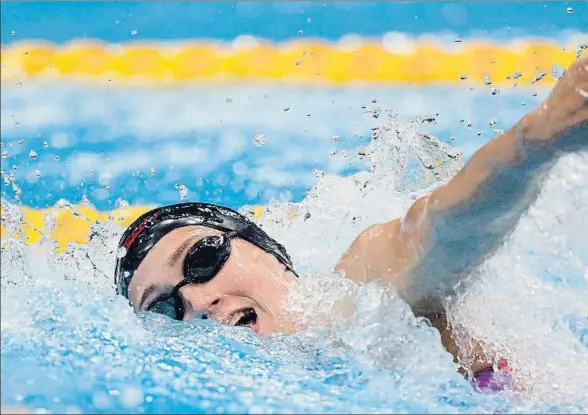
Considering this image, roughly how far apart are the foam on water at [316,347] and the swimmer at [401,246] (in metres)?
0.03

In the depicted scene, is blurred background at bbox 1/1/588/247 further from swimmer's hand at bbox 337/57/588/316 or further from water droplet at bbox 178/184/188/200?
swimmer's hand at bbox 337/57/588/316

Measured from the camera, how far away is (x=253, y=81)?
8.04ft

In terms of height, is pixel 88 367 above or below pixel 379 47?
below

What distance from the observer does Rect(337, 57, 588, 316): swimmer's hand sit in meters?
0.76

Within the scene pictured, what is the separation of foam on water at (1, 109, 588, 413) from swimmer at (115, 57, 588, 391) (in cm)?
3

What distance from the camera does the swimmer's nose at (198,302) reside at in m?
1.12

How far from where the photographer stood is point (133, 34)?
2.40 meters

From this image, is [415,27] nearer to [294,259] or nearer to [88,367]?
[294,259]

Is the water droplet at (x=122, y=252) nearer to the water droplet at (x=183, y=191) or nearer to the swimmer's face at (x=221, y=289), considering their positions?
the swimmer's face at (x=221, y=289)

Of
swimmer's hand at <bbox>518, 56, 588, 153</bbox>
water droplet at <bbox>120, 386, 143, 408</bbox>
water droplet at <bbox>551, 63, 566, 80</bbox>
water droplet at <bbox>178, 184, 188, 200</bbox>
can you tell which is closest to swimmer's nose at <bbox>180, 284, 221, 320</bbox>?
water droplet at <bbox>120, 386, 143, 408</bbox>

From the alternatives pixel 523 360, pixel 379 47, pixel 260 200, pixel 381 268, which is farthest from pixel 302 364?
pixel 379 47

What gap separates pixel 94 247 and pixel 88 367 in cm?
88

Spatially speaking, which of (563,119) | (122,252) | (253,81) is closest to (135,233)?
(122,252)

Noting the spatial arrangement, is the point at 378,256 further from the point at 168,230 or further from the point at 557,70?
the point at 557,70
